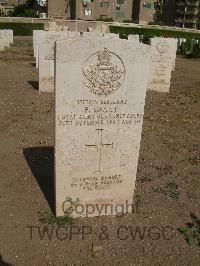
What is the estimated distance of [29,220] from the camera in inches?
187

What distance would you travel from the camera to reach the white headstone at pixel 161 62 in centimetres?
1145

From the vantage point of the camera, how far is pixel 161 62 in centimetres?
1181

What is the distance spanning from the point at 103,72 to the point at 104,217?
1922 millimetres

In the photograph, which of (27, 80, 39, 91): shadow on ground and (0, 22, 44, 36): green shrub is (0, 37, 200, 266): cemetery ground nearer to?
(27, 80, 39, 91): shadow on ground

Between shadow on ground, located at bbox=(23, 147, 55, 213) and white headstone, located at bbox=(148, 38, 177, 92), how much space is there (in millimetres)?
5949

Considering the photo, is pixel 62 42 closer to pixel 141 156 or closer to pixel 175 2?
pixel 141 156

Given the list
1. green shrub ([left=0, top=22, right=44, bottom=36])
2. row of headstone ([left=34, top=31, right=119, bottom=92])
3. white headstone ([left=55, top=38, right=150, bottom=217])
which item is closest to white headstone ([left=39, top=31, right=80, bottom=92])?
row of headstone ([left=34, top=31, right=119, bottom=92])

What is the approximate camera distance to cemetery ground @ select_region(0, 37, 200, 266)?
14.1ft

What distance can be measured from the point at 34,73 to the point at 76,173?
1026cm

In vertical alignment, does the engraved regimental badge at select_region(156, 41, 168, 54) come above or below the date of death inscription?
above

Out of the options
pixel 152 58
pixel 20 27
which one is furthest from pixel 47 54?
pixel 20 27

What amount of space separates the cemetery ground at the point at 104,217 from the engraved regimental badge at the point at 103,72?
1744 millimetres

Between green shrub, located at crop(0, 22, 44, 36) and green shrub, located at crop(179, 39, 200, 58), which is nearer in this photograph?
green shrub, located at crop(179, 39, 200, 58)

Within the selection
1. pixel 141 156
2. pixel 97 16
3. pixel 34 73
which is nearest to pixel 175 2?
pixel 97 16
